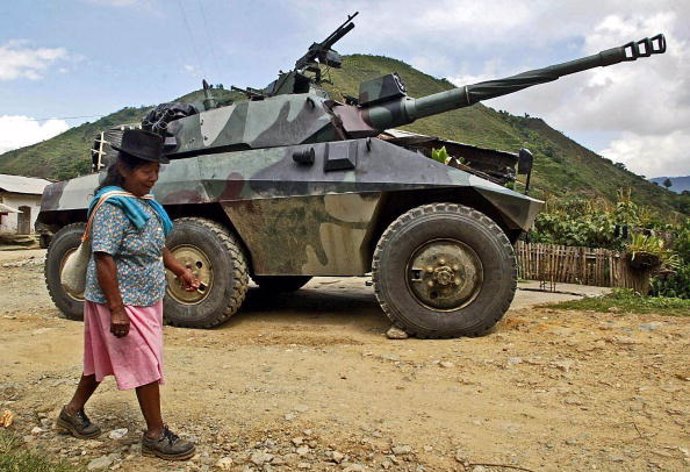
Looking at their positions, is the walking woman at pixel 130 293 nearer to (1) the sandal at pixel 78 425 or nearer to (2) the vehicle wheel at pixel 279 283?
(1) the sandal at pixel 78 425

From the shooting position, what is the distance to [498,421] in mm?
3002

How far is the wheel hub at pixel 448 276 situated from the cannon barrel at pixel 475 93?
72.9 inches

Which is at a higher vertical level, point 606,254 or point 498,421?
point 606,254

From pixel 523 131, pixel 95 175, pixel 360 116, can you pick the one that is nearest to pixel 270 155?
pixel 360 116

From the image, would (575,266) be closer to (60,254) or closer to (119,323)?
(60,254)

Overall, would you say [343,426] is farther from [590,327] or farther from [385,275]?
[590,327]

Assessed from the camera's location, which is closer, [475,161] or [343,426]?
[343,426]

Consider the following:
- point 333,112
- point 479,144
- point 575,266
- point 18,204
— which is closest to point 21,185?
point 18,204

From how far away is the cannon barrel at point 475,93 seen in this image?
19.0ft

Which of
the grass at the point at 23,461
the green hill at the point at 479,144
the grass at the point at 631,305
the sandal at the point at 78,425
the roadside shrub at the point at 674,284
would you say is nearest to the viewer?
the grass at the point at 23,461

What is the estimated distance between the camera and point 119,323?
261cm

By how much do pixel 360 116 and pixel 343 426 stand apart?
3.89m

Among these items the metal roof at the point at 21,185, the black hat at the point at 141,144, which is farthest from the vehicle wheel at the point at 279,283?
the metal roof at the point at 21,185

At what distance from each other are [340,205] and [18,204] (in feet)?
96.6
